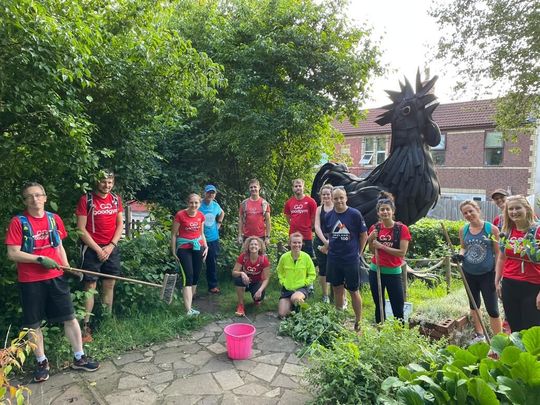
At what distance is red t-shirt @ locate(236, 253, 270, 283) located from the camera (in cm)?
527

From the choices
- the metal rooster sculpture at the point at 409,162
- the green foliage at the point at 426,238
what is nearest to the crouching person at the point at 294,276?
the metal rooster sculpture at the point at 409,162

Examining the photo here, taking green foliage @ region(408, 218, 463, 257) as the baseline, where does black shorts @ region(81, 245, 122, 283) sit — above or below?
above

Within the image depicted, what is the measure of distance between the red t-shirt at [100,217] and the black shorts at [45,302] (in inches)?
27.1

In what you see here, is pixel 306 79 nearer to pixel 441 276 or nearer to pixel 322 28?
pixel 322 28

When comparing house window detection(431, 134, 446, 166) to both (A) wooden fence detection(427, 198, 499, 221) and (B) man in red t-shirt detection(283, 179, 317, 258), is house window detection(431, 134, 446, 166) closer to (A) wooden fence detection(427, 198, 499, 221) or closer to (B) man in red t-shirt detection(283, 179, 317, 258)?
(A) wooden fence detection(427, 198, 499, 221)

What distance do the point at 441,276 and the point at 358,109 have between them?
151 inches

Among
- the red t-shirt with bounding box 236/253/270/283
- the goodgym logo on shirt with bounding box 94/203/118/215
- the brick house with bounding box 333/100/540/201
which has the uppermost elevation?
the brick house with bounding box 333/100/540/201

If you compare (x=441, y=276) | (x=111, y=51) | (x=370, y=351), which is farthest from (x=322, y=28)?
(x=370, y=351)

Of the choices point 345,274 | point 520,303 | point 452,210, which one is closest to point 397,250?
point 345,274

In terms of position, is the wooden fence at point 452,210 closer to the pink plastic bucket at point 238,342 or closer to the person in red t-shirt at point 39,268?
the pink plastic bucket at point 238,342

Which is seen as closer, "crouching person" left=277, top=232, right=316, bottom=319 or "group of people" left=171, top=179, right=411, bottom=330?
"group of people" left=171, top=179, right=411, bottom=330

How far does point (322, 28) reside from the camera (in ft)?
24.8

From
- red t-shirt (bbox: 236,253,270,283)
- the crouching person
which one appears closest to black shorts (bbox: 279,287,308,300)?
the crouching person

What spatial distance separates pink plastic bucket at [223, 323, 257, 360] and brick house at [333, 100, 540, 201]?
14.5m
